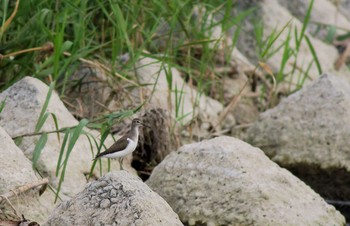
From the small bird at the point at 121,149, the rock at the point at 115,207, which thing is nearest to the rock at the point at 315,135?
the small bird at the point at 121,149

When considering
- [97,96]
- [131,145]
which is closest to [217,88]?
[97,96]

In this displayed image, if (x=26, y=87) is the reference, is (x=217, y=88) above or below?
below

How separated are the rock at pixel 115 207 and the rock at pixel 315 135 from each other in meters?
2.52

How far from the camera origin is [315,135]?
7.62m

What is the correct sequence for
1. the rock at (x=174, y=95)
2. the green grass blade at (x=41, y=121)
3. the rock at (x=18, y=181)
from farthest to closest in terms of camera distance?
the rock at (x=174, y=95)
the green grass blade at (x=41, y=121)
the rock at (x=18, y=181)

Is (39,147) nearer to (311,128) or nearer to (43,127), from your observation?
(43,127)

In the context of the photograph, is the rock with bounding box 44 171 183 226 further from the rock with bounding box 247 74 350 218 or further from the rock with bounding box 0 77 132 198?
the rock with bounding box 247 74 350 218

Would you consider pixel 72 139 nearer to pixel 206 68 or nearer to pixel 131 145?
pixel 131 145

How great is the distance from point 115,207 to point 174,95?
317 cm

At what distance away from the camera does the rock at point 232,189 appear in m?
5.92

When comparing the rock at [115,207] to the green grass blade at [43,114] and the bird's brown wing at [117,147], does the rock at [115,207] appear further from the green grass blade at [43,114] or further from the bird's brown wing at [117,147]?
the green grass blade at [43,114]

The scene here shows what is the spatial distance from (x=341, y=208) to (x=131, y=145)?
6.32 feet

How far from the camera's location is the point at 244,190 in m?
6.02

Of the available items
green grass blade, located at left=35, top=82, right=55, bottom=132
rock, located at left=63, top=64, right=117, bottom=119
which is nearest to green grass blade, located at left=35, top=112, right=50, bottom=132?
green grass blade, located at left=35, top=82, right=55, bottom=132
